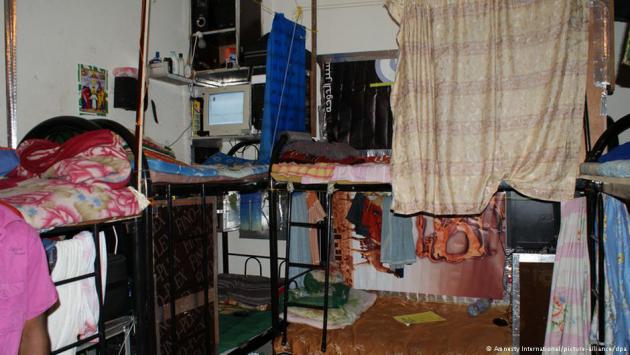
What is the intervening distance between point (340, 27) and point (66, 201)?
3629mm

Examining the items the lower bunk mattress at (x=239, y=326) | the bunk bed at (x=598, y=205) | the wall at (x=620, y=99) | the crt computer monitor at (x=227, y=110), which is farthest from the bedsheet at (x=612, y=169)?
the crt computer monitor at (x=227, y=110)

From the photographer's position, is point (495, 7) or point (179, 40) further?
point (179, 40)

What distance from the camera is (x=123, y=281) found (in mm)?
2213

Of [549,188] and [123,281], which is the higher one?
[549,188]

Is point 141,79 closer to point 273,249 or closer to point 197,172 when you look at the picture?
point 197,172

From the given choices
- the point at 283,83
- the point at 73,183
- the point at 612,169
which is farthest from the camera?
the point at 283,83

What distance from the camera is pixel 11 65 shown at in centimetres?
279

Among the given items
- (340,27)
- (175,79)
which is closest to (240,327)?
(175,79)

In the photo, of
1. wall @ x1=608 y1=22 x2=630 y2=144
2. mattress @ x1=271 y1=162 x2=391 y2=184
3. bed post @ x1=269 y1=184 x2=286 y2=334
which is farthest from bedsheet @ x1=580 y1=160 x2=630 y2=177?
bed post @ x1=269 y1=184 x2=286 y2=334

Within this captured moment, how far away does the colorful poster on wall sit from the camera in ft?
10.9

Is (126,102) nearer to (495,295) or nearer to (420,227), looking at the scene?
(420,227)

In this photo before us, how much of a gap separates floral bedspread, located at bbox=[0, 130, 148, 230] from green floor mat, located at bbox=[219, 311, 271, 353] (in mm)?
1653

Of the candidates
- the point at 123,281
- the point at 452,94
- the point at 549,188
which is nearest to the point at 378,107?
the point at 452,94

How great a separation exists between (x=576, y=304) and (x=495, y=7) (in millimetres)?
2032
